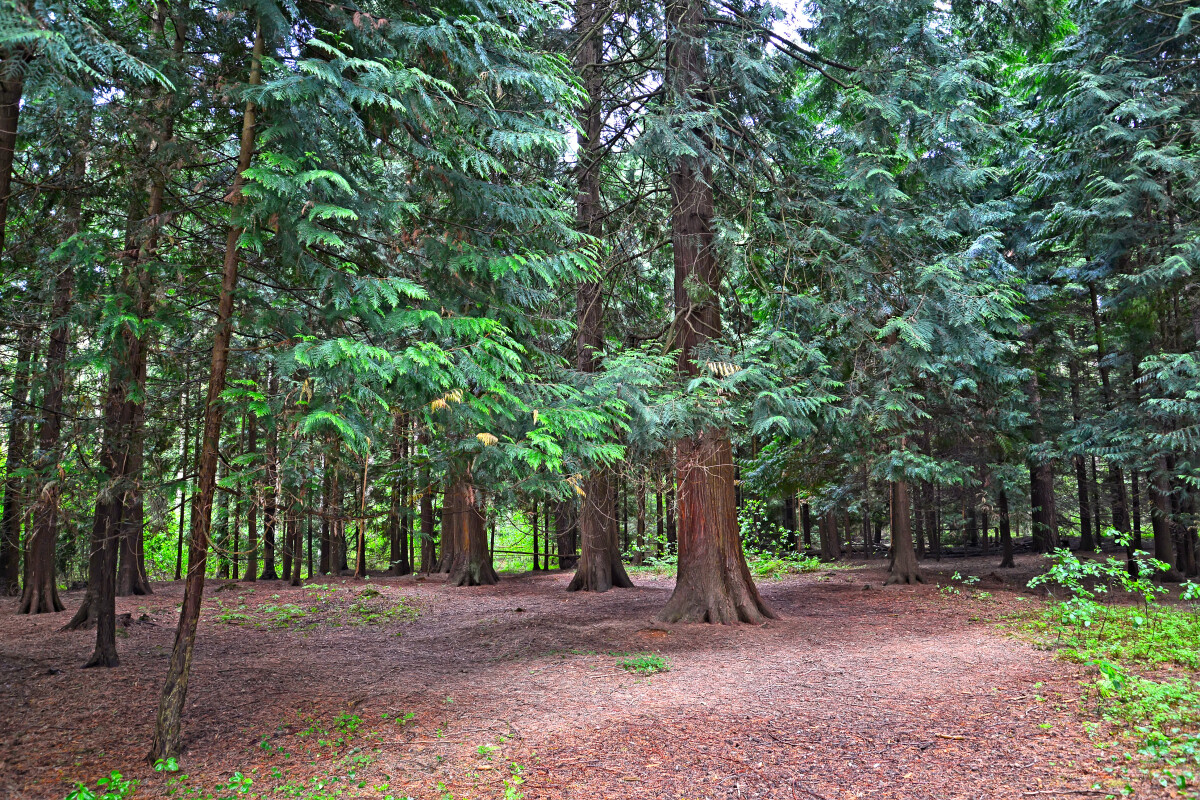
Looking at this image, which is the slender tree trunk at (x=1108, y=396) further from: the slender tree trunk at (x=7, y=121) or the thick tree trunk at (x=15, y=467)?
the thick tree trunk at (x=15, y=467)

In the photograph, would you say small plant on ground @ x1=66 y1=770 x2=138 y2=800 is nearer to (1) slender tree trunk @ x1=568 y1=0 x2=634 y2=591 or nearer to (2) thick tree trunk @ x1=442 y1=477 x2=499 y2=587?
(1) slender tree trunk @ x1=568 y1=0 x2=634 y2=591

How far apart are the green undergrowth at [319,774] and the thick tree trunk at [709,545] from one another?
4.96 meters

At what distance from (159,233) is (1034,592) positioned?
15319 mm

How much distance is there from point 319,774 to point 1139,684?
20.4ft

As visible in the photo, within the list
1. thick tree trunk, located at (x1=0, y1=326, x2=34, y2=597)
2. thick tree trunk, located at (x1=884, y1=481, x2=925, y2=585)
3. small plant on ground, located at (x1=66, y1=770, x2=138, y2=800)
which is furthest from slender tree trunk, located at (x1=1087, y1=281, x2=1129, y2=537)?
thick tree trunk, located at (x1=0, y1=326, x2=34, y2=597)

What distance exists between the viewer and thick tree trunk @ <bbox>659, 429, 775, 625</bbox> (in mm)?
9672

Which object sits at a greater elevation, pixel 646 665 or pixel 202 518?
pixel 202 518

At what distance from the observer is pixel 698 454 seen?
970 centimetres

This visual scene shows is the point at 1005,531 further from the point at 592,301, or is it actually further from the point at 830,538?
the point at 592,301

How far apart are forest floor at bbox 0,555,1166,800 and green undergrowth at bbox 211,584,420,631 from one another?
85 centimetres

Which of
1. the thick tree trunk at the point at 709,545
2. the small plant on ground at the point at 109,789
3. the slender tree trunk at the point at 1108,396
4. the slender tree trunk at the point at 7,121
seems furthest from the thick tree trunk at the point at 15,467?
the slender tree trunk at the point at 1108,396

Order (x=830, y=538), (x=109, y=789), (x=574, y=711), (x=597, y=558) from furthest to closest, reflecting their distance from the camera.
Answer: (x=830, y=538), (x=597, y=558), (x=574, y=711), (x=109, y=789)

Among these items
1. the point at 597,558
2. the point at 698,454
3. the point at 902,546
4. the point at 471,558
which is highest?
the point at 698,454

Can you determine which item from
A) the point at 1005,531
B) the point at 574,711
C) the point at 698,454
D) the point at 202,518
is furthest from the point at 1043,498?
the point at 202,518
